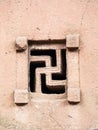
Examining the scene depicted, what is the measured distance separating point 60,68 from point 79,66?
0.41 feet

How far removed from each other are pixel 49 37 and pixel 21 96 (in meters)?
0.41

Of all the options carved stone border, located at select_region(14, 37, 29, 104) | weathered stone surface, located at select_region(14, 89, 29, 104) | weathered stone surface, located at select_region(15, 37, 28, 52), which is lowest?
weathered stone surface, located at select_region(14, 89, 29, 104)

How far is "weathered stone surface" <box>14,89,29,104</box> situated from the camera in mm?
2725

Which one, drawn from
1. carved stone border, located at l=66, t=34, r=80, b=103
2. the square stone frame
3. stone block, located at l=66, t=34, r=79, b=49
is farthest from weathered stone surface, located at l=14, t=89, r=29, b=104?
stone block, located at l=66, t=34, r=79, b=49

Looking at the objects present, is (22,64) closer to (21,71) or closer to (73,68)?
(21,71)

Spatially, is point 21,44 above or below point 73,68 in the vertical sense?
above

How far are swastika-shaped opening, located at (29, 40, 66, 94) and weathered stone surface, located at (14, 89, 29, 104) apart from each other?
8cm

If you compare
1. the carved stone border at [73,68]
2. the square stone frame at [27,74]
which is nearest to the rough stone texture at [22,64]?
the square stone frame at [27,74]

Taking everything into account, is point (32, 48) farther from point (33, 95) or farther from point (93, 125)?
point (93, 125)

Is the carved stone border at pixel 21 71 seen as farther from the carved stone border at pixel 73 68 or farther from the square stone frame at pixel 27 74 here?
the carved stone border at pixel 73 68

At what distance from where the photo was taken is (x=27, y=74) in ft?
9.04

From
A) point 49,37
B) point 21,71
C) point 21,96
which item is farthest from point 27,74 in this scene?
point 49,37

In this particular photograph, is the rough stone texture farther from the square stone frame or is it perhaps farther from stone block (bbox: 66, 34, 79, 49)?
stone block (bbox: 66, 34, 79, 49)

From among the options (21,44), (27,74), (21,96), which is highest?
(21,44)
